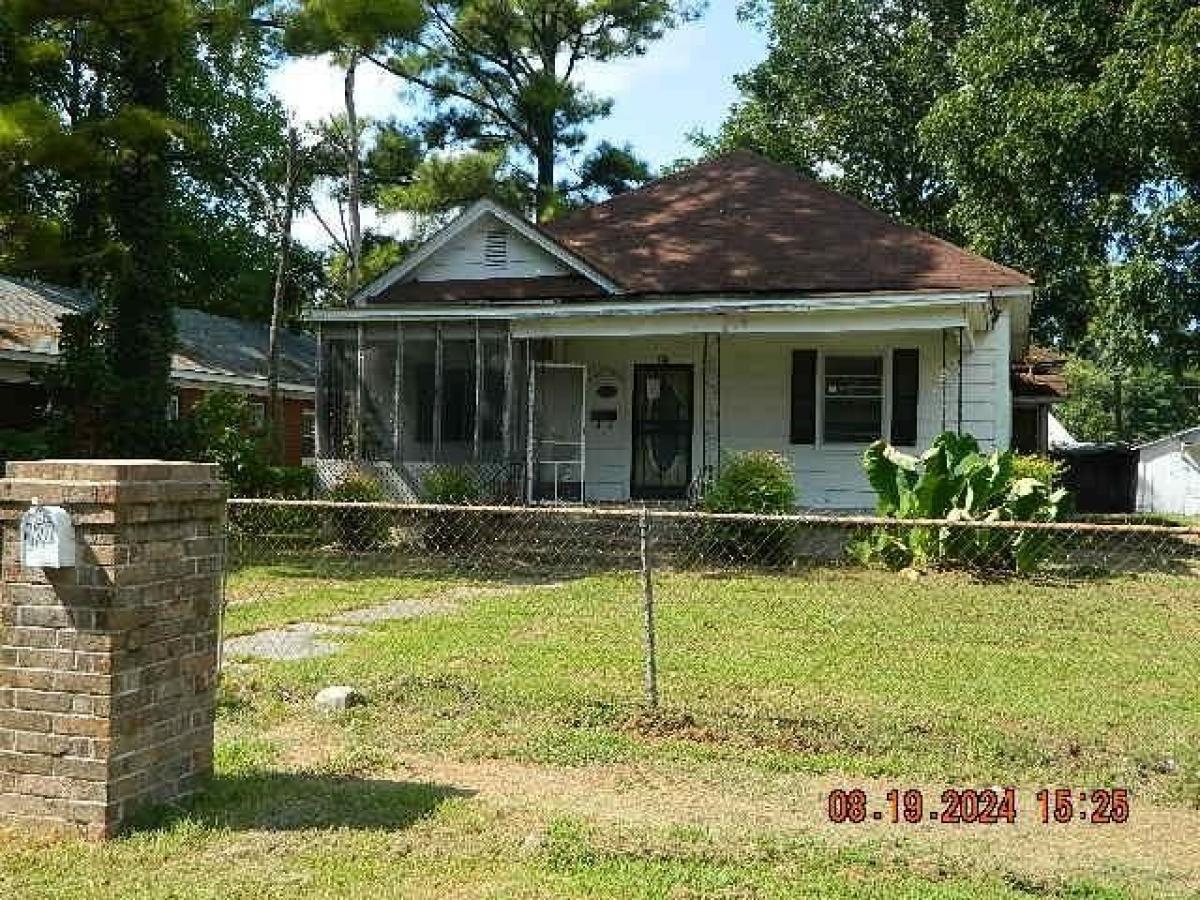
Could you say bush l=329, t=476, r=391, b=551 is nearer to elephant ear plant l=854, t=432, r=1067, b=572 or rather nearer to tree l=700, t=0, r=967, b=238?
→ elephant ear plant l=854, t=432, r=1067, b=572

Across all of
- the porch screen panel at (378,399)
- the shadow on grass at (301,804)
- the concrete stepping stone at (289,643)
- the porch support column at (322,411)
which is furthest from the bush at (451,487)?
the shadow on grass at (301,804)

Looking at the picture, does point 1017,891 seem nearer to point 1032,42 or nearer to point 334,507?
point 334,507

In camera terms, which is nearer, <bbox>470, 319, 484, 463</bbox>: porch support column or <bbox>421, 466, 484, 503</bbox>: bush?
<bbox>421, 466, 484, 503</bbox>: bush

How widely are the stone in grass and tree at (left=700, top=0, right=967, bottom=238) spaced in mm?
26329

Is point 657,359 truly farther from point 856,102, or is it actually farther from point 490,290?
point 856,102

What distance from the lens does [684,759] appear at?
5516 mm

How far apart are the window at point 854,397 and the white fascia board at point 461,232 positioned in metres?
3.16

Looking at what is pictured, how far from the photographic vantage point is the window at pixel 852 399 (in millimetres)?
16344

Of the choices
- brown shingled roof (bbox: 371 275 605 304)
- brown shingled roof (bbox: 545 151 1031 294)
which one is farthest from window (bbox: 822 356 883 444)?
brown shingled roof (bbox: 371 275 605 304)

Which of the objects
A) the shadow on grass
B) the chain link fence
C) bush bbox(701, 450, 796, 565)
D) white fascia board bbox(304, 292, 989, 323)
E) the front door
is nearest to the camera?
the shadow on grass

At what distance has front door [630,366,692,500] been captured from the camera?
17125 millimetres

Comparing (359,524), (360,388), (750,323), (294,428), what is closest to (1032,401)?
(750,323)

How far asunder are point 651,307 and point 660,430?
2735 millimetres

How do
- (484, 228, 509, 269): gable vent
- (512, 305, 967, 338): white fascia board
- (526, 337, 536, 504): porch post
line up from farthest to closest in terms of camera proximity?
(484, 228, 509, 269): gable vent
(526, 337, 536, 504): porch post
(512, 305, 967, 338): white fascia board
